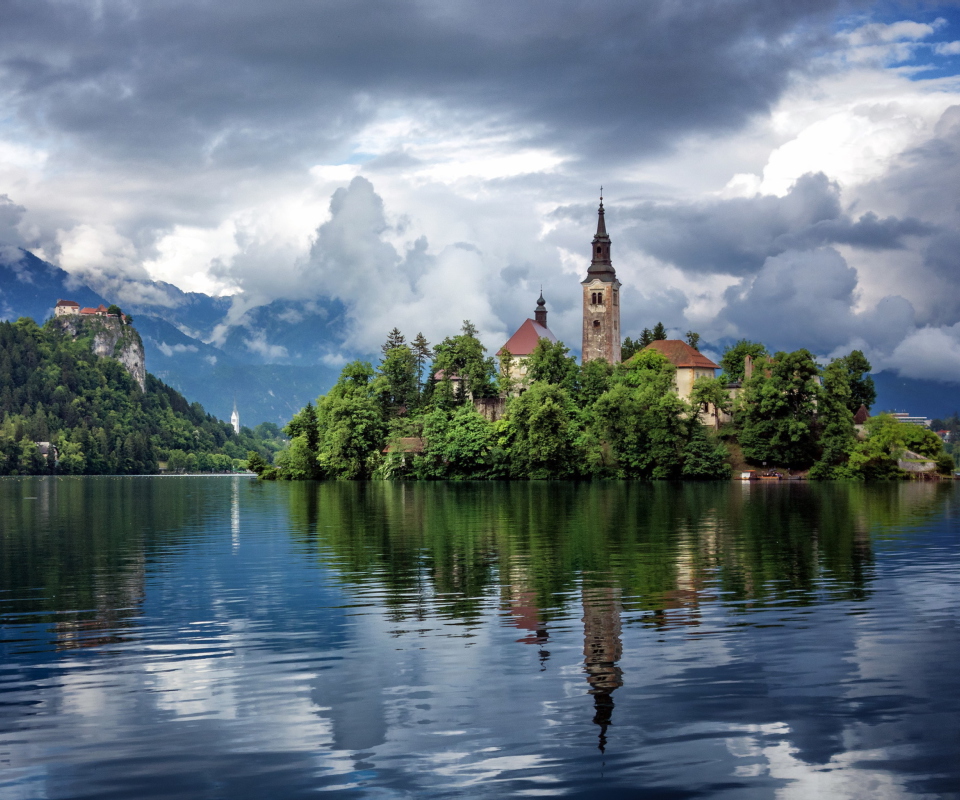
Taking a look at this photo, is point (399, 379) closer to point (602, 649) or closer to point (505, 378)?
point (505, 378)

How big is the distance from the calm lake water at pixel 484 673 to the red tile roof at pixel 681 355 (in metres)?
102

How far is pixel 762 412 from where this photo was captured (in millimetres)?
114062

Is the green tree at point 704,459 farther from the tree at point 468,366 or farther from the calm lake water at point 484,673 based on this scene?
the calm lake water at point 484,673

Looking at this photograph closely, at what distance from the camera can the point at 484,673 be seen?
53.4 ft

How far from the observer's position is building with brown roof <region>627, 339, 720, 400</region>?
447ft

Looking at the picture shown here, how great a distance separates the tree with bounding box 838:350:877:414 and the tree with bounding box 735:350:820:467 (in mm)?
14202

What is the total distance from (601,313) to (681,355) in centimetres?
1576

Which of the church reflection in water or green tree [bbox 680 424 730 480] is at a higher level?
green tree [bbox 680 424 730 480]

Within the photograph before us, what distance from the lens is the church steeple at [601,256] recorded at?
15025 centimetres

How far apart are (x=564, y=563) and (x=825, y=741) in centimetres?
1797

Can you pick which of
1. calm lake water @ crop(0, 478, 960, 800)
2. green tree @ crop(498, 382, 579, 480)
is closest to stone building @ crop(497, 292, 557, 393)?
green tree @ crop(498, 382, 579, 480)

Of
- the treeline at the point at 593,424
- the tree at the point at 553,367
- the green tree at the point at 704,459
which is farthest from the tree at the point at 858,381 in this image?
the tree at the point at 553,367

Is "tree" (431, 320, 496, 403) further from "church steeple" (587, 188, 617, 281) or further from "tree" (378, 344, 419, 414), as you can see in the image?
"church steeple" (587, 188, 617, 281)

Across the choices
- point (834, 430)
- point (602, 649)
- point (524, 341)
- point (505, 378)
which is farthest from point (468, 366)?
point (602, 649)
